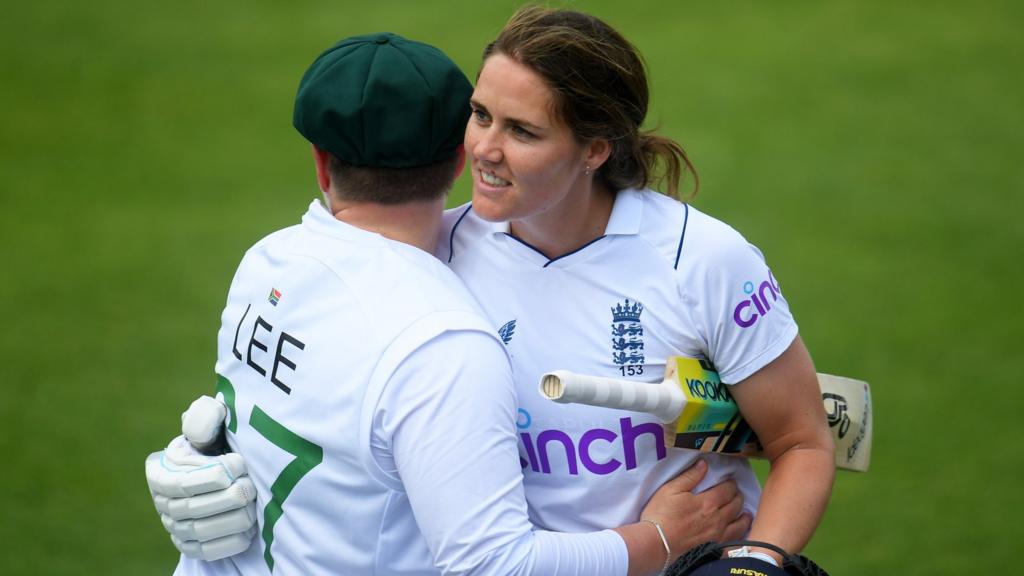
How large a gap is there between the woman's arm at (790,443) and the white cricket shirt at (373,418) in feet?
1.29

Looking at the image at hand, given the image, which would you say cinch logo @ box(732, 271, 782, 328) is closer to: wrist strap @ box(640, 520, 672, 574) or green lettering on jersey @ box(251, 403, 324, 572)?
A: wrist strap @ box(640, 520, 672, 574)

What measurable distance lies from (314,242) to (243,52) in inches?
355

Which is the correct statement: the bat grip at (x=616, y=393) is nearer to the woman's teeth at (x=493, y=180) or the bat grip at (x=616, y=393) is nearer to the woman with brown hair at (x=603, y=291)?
the woman with brown hair at (x=603, y=291)

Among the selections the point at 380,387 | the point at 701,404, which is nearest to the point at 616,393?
the point at 701,404

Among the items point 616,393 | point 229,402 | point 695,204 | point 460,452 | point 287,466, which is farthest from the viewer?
point 695,204

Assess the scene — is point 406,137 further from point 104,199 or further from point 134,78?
point 134,78

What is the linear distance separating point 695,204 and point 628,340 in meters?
6.11

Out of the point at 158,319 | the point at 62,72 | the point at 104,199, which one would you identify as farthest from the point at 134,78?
the point at 158,319

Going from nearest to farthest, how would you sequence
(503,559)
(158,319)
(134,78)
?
(503,559), (158,319), (134,78)

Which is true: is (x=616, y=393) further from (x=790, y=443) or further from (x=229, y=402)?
(x=229, y=402)

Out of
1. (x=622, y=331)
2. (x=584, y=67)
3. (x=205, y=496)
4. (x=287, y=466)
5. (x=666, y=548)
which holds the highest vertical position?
(x=584, y=67)

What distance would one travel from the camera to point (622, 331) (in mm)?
2770

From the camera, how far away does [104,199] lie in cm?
889

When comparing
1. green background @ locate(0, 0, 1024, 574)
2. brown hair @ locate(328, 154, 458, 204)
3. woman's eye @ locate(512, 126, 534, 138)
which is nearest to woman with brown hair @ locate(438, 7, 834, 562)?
woman's eye @ locate(512, 126, 534, 138)
